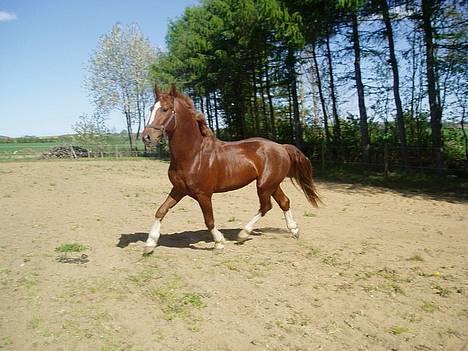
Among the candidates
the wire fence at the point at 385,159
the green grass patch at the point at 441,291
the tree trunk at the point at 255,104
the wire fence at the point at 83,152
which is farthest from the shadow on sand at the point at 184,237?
the wire fence at the point at 83,152

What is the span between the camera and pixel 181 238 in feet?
21.6

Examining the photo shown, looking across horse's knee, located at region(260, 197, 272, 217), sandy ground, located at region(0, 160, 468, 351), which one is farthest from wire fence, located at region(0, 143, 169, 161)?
horse's knee, located at region(260, 197, 272, 217)

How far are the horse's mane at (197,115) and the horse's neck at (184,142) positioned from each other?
13 centimetres

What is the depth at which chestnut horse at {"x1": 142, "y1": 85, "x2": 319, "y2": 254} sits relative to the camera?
527 cm

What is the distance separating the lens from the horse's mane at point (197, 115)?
5.49 metres

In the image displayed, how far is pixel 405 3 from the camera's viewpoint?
13.5 metres

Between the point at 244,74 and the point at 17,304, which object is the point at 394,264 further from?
the point at 244,74

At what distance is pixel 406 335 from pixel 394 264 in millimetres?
1769

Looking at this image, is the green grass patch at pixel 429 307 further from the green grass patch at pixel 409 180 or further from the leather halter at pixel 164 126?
the green grass patch at pixel 409 180

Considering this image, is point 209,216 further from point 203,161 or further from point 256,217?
point 256,217

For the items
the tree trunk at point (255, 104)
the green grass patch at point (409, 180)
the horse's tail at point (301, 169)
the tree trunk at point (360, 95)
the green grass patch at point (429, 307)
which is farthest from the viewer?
the tree trunk at point (255, 104)

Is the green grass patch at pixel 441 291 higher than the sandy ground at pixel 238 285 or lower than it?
lower

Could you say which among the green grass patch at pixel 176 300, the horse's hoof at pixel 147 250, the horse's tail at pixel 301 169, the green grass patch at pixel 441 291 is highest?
the horse's tail at pixel 301 169

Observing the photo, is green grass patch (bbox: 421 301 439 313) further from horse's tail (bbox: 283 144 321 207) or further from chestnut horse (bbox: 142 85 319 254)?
horse's tail (bbox: 283 144 321 207)
